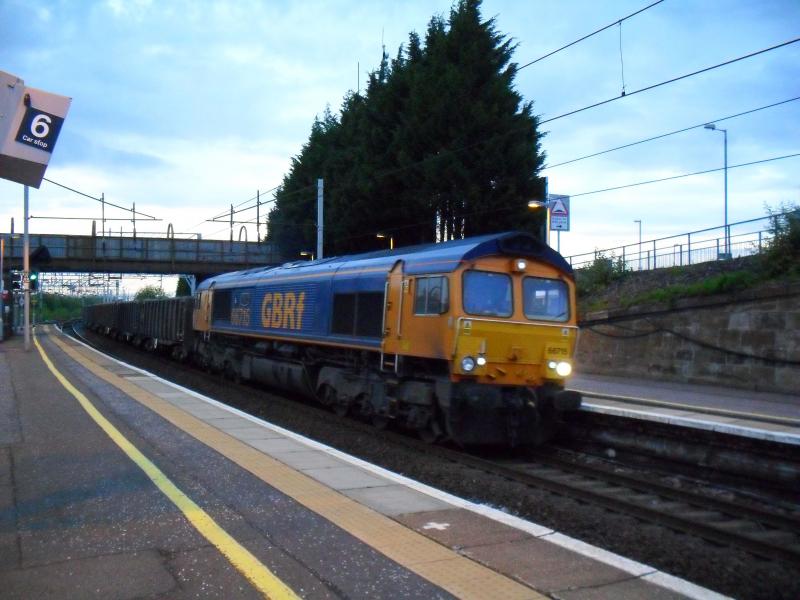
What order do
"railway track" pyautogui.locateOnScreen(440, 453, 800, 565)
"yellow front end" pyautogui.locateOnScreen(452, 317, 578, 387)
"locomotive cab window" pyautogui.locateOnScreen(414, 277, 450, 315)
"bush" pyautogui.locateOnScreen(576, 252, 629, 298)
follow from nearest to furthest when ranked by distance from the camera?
"railway track" pyautogui.locateOnScreen(440, 453, 800, 565), "yellow front end" pyautogui.locateOnScreen(452, 317, 578, 387), "locomotive cab window" pyautogui.locateOnScreen(414, 277, 450, 315), "bush" pyautogui.locateOnScreen(576, 252, 629, 298)

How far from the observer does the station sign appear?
20.3ft

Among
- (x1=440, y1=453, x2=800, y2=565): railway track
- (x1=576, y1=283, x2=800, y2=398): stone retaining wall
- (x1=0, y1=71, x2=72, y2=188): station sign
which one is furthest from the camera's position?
(x1=576, y1=283, x2=800, y2=398): stone retaining wall

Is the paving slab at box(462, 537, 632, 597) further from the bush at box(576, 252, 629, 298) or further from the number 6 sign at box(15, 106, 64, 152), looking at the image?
the bush at box(576, 252, 629, 298)

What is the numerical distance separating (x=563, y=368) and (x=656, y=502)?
10.5 ft

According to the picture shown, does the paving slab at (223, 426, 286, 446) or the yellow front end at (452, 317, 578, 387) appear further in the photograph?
the yellow front end at (452, 317, 578, 387)

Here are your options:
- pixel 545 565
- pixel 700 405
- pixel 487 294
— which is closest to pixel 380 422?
pixel 487 294

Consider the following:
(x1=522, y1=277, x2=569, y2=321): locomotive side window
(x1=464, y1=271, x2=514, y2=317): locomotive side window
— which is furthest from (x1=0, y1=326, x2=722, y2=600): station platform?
(x1=522, y1=277, x2=569, y2=321): locomotive side window

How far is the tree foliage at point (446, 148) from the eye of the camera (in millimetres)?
27688

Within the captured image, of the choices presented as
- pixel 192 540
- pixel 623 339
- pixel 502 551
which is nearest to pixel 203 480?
pixel 192 540

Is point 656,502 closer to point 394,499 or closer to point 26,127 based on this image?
point 394,499

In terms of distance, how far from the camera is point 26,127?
6.34 m

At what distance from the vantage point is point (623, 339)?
20.8 m

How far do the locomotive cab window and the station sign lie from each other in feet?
19.3

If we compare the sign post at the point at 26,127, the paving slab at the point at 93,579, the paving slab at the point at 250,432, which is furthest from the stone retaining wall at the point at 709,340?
the sign post at the point at 26,127
